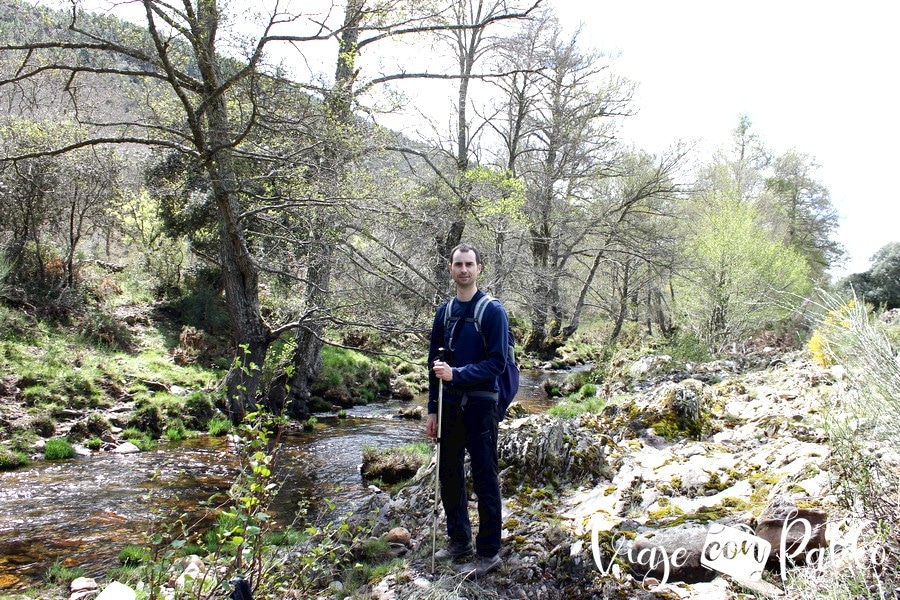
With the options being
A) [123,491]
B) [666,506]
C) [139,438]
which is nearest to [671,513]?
[666,506]

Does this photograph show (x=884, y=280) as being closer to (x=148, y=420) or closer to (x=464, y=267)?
(x=464, y=267)

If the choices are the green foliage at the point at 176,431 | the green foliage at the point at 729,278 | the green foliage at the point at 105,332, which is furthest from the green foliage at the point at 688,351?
the green foliage at the point at 105,332

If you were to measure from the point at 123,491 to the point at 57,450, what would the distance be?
2.13m

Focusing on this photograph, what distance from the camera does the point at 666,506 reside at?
12.9 feet

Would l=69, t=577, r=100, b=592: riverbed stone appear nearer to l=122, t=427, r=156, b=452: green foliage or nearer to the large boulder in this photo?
the large boulder

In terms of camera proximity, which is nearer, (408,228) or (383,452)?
(383,452)

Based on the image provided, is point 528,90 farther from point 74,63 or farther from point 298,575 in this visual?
point 298,575

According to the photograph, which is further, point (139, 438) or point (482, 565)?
point (139, 438)

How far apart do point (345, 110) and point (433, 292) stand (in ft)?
11.5

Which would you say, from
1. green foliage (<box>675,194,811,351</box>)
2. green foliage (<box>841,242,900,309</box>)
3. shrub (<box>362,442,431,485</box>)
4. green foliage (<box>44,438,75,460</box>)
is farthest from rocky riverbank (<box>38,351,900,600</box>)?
green foliage (<box>841,242,900,309</box>)

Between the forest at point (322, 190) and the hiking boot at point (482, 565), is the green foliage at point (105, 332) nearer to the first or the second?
the forest at point (322, 190)

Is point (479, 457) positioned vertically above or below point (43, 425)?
above

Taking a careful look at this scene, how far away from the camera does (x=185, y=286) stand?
54.4 ft

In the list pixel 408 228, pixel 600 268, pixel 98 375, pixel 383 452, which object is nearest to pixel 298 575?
pixel 383 452
